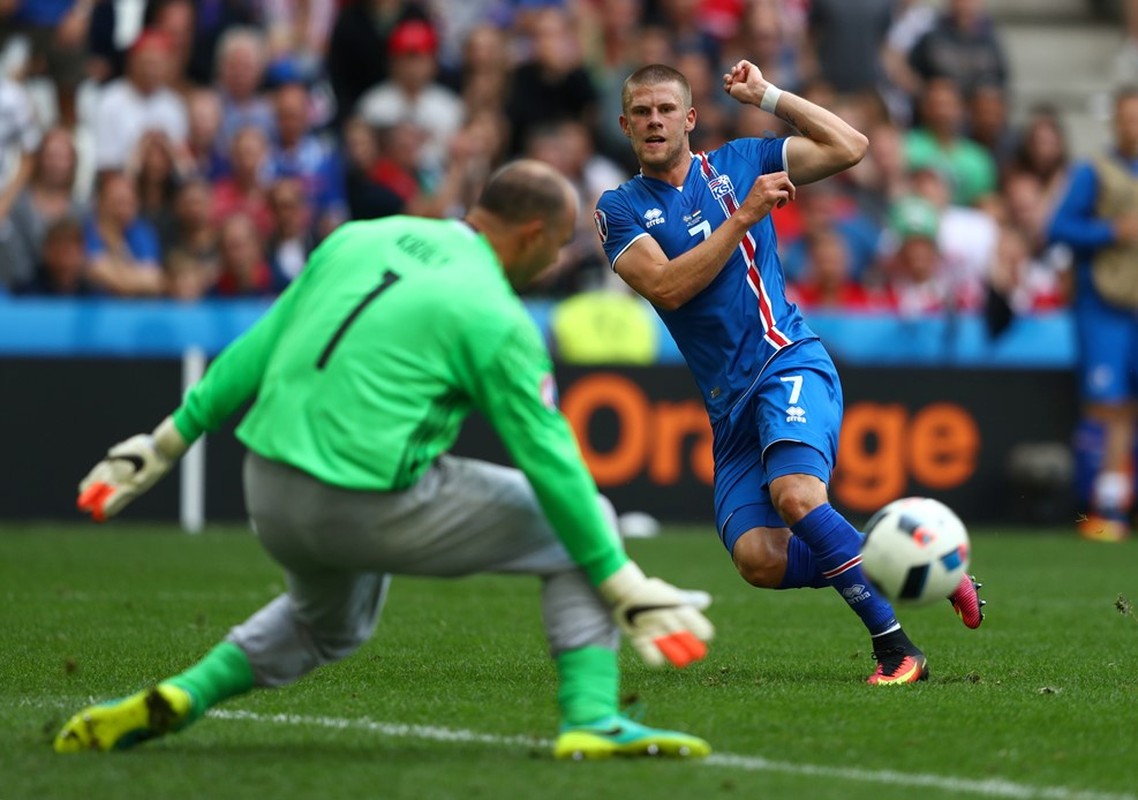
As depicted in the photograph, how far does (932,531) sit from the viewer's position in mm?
6520

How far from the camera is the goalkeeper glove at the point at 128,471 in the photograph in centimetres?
552

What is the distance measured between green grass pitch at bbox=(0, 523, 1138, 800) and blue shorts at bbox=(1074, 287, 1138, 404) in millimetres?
4092

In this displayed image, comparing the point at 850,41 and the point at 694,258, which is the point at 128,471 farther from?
the point at 850,41

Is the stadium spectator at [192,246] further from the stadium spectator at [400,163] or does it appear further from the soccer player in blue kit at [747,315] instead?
the soccer player in blue kit at [747,315]

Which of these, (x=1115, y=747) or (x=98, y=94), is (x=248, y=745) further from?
(x=98, y=94)

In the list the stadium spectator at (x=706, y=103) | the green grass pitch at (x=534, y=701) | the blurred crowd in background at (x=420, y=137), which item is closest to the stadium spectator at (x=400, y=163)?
the blurred crowd in background at (x=420, y=137)

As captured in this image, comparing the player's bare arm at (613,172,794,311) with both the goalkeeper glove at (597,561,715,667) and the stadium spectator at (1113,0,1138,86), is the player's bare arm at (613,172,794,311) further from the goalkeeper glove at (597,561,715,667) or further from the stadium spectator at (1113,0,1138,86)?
the stadium spectator at (1113,0,1138,86)

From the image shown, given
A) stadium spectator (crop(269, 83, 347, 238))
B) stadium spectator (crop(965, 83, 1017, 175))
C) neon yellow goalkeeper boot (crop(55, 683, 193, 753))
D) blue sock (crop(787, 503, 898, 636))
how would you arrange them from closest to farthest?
neon yellow goalkeeper boot (crop(55, 683, 193, 753)) < blue sock (crop(787, 503, 898, 636)) < stadium spectator (crop(269, 83, 347, 238)) < stadium spectator (crop(965, 83, 1017, 175))

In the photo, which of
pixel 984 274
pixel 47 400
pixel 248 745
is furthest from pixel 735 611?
pixel 984 274

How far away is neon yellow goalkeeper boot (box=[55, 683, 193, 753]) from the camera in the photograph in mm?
5660

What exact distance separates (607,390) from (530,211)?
10.1m

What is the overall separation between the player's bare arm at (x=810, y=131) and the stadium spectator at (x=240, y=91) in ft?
30.9

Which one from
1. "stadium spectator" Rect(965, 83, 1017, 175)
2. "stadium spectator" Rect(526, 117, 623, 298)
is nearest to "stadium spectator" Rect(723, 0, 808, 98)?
"stadium spectator" Rect(965, 83, 1017, 175)


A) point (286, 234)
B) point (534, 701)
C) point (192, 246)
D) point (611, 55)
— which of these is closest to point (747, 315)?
point (534, 701)
